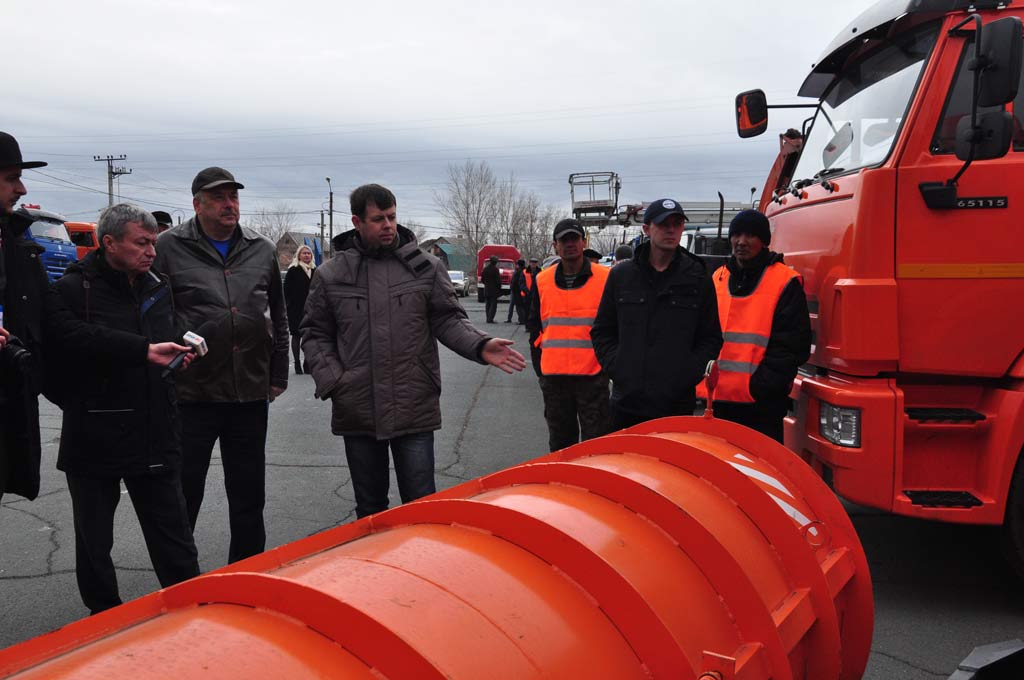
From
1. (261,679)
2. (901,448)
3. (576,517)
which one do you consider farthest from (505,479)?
(901,448)

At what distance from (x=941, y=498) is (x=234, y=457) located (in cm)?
337

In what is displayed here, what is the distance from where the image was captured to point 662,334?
4.29 metres

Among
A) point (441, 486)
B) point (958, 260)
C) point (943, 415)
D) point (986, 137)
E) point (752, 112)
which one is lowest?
point (441, 486)

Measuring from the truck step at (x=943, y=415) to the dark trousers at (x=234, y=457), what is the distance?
3.15m

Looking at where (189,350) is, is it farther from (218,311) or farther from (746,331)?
(746,331)

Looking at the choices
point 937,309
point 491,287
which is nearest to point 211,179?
point 937,309

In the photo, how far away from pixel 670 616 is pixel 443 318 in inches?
96.4

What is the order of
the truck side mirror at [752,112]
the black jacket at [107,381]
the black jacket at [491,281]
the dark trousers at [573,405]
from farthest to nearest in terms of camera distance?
the black jacket at [491,281] < the truck side mirror at [752,112] < the dark trousers at [573,405] < the black jacket at [107,381]

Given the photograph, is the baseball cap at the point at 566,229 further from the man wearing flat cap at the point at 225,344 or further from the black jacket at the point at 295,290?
the black jacket at the point at 295,290

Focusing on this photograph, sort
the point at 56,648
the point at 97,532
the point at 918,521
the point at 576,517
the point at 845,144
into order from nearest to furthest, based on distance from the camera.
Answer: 1. the point at 56,648
2. the point at 576,517
3. the point at 97,532
4. the point at 845,144
5. the point at 918,521

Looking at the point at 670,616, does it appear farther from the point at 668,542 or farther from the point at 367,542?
the point at 367,542

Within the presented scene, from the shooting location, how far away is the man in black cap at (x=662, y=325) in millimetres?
4258

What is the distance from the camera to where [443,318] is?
4.09 meters

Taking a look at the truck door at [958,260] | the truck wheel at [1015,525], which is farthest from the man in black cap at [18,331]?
the truck wheel at [1015,525]
